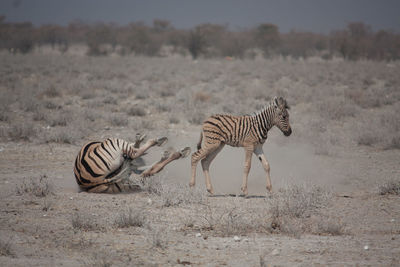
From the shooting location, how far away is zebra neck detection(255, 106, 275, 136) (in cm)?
860

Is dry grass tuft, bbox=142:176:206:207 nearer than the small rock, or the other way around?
the small rock

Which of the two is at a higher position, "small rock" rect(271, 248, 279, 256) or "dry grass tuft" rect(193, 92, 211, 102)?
"dry grass tuft" rect(193, 92, 211, 102)

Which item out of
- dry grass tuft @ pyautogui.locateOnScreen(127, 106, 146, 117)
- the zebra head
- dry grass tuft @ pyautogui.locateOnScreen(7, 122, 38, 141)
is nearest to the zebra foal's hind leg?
the zebra head

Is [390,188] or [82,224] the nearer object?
[82,224]

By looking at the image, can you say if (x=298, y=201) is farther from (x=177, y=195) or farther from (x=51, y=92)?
(x=51, y=92)

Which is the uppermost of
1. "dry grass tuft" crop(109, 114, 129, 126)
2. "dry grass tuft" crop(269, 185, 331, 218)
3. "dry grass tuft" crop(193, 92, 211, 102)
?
"dry grass tuft" crop(193, 92, 211, 102)

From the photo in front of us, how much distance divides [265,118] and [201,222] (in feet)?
9.33

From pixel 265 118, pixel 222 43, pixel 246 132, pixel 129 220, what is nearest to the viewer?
pixel 129 220

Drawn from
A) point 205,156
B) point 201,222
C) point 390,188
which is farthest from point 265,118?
point 201,222

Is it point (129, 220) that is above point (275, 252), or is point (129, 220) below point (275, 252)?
above

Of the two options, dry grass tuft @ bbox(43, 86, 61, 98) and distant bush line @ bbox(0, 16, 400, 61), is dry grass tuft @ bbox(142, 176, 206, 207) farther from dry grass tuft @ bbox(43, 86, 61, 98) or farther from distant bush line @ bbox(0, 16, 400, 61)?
distant bush line @ bbox(0, 16, 400, 61)

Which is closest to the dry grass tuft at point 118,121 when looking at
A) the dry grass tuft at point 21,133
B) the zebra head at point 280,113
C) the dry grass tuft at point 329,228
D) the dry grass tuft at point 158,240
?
the dry grass tuft at point 21,133

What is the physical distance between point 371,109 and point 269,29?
1847 inches

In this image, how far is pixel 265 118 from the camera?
8.70m
